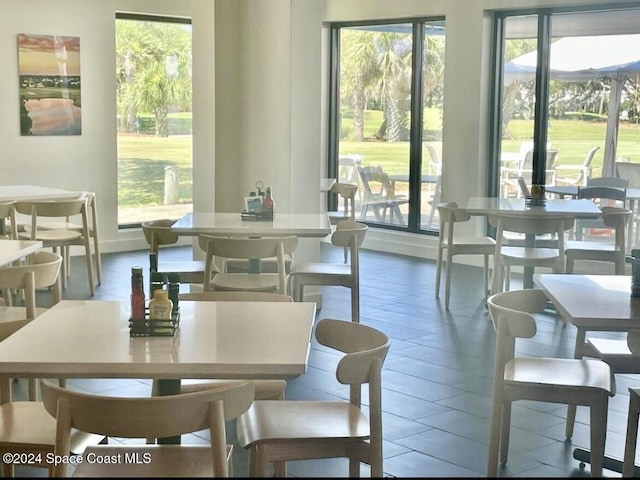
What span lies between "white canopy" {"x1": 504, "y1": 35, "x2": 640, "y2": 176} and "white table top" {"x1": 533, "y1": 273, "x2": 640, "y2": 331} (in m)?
4.40

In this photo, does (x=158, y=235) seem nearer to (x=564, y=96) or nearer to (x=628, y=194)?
(x=628, y=194)

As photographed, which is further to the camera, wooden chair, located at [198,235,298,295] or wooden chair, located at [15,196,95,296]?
wooden chair, located at [15,196,95,296]

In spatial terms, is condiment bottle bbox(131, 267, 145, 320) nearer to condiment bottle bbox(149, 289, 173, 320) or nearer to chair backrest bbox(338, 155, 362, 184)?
condiment bottle bbox(149, 289, 173, 320)

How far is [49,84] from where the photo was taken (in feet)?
30.2

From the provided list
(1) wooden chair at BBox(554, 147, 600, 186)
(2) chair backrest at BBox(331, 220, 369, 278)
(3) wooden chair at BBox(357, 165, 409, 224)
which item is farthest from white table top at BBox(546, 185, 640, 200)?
(2) chair backrest at BBox(331, 220, 369, 278)

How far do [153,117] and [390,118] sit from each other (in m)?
2.64

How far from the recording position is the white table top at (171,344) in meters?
2.67

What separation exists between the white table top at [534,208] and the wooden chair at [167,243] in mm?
2142

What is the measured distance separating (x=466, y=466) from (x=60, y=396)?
2.12 metres

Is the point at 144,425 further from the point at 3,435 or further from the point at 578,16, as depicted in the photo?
the point at 578,16

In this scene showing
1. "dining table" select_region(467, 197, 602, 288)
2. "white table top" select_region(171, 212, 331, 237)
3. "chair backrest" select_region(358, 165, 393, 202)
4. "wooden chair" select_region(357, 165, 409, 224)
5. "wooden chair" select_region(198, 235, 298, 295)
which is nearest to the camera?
"wooden chair" select_region(198, 235, 298, 295)

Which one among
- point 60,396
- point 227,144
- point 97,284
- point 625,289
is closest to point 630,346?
point 625,289

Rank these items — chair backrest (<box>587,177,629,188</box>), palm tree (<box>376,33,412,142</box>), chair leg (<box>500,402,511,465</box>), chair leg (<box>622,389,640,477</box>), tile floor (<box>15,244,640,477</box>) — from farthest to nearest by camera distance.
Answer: palm tree (<box>376,33,412,142</box>) → chair backrest (<box>587,177,629,188</box>) → tile floor (<box>15,244,640,477</box>) → chair leg (<box>500,402,511,465</box>) → chair leg (<box>622,389,640,477</box>)

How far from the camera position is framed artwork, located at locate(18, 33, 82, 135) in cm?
905
